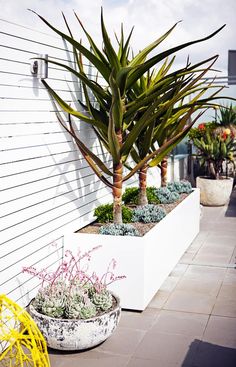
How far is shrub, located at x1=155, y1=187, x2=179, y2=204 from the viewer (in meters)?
6.31

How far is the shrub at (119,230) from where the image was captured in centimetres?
460

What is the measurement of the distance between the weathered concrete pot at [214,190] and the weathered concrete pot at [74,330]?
18.6 feet

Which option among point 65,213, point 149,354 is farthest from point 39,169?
point 149,354

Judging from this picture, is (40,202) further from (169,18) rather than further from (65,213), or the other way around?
(169,18)

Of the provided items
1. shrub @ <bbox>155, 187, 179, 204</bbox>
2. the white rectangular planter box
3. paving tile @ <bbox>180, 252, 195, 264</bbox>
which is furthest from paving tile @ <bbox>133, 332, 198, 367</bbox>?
shrub @ <bbox>155, 187, 179, 204</bbox>

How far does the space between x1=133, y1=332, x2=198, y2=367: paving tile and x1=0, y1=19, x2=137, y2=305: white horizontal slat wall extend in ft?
3.08

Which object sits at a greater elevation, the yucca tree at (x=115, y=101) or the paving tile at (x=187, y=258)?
the yucca tree at (x=115, y=101)

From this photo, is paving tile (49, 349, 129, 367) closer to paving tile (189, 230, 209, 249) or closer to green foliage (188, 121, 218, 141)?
paving tile (189, 230, 209, 249)

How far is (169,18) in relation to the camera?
16859 mm

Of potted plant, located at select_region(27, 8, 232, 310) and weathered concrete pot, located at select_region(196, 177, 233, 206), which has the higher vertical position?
potted plant, located at select_region(27, 8, 232, 310)

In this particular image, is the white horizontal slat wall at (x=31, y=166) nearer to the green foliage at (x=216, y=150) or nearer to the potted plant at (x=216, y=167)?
the potted plant at (x=216, y=167)

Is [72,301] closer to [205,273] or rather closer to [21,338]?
[21,338]

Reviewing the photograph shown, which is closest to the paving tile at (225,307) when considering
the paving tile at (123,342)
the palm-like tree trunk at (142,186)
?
the paving tile at (123,342)

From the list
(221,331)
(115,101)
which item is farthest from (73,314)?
(115,101)
